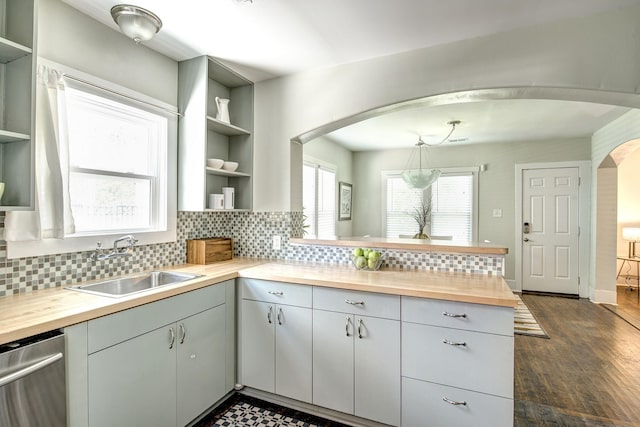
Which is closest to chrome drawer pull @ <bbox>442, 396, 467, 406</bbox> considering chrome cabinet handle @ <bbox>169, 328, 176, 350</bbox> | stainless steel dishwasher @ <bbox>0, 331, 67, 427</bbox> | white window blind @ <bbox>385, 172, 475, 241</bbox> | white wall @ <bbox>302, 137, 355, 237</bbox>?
chrome cabinet handle @ <bbox>169, 328, 176, 350</bbox>

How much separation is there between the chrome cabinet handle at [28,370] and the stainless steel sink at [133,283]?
0.58 meters

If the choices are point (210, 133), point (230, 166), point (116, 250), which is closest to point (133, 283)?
point (116, 250)

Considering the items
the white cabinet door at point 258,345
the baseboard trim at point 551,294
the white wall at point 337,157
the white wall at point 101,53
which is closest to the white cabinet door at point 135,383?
the white cabinet door at point 258,345

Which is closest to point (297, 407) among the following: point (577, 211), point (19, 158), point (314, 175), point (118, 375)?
point (118, 375)

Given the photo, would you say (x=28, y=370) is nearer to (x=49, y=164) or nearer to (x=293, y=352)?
(x=49, y=164)

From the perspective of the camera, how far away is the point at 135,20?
184 cm

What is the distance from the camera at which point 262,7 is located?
1906 millimetres

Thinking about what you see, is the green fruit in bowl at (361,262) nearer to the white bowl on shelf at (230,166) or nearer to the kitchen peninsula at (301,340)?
the kitchen peninsula at (301,340)

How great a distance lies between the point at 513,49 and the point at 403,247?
147 centimetres

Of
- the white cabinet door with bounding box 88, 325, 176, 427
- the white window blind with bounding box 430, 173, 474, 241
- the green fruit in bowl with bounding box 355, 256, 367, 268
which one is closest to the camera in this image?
the white cabinet door with bounding box 88, 325, 176, 427

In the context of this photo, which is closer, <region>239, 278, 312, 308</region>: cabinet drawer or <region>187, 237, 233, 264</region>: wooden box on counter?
<region>239, 278, 312, 308</region>: cabinet drawer

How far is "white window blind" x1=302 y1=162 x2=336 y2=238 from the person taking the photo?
477 centimetres

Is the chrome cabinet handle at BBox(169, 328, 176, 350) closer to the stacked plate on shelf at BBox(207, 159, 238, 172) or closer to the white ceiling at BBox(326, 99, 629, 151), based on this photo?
the stacked plate on shelf at BBox(207, 159, 238, 172)

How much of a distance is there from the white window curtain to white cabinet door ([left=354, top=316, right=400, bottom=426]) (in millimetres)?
1777
